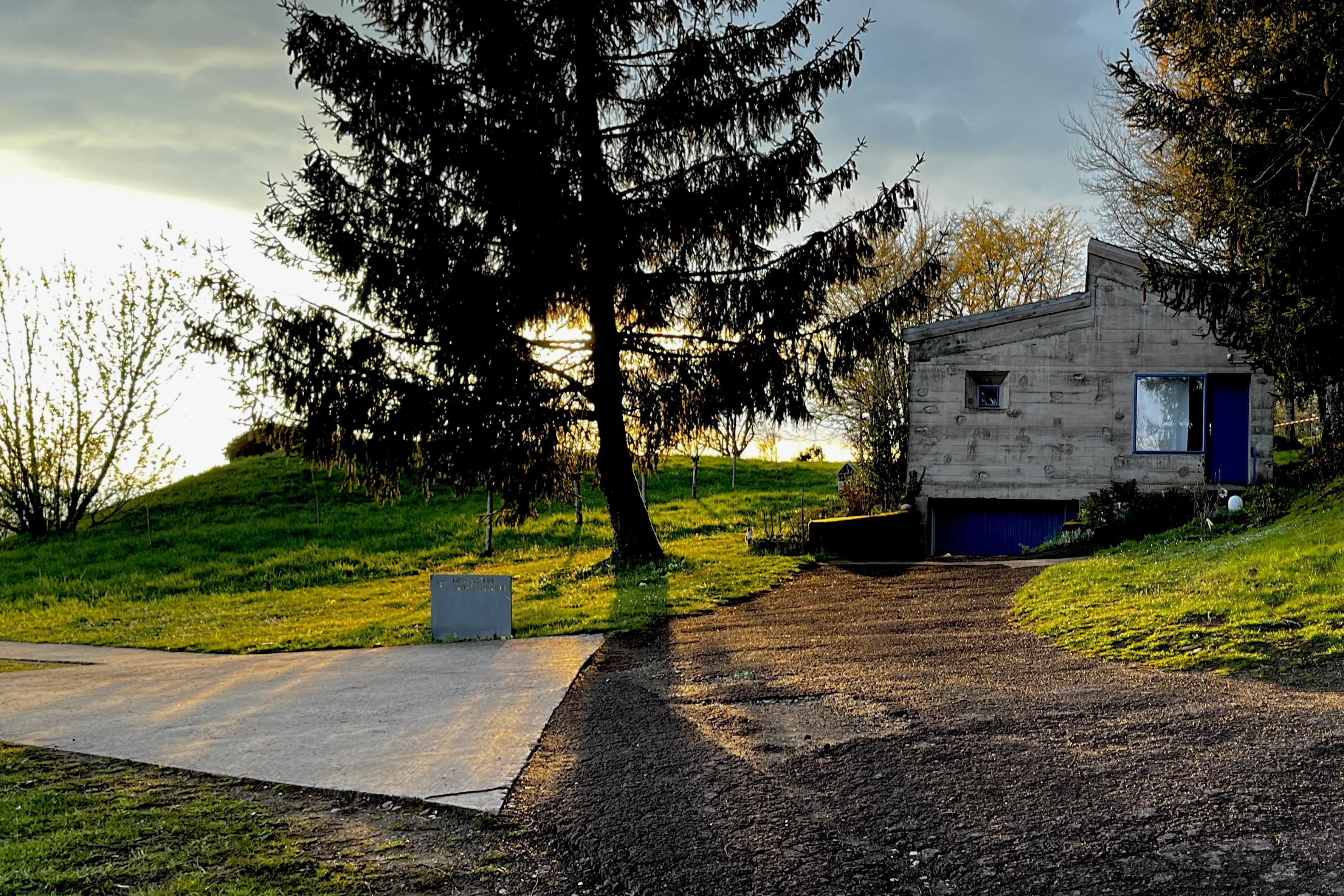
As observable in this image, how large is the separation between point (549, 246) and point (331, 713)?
32.7 ft

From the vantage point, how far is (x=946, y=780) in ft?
16.9

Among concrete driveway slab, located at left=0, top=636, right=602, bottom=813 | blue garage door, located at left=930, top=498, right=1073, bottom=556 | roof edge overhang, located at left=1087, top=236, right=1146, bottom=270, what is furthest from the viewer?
blue garage door, located at left=930, top=498, right=1073, bottom=556

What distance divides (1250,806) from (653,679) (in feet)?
15.3

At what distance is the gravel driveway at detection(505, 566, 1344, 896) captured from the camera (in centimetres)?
416

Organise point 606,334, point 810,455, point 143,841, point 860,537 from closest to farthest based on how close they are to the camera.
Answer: point 143,841 < point 606,334 < point 860,537 < point 810,455

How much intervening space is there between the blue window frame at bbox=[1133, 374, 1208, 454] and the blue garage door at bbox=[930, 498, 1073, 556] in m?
2.17

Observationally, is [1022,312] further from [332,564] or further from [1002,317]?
[332,564]

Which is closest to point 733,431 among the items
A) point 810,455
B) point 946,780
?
point 946,780

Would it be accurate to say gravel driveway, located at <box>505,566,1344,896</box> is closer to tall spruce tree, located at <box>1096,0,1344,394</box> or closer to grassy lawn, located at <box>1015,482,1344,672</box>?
grassy lawn, located at <box>1015,482,1344,672</box>

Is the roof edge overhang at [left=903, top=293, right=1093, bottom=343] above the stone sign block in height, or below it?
above

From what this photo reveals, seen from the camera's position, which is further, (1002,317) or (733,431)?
(1002,317)

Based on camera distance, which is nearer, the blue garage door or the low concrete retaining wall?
the low concrete retaining wall

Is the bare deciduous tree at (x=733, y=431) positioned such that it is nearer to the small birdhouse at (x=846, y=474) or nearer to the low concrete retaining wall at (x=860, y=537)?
the low concrete retaining wall at (x=860, y=537)

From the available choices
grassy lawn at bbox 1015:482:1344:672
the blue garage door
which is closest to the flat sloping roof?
the blue garage door
